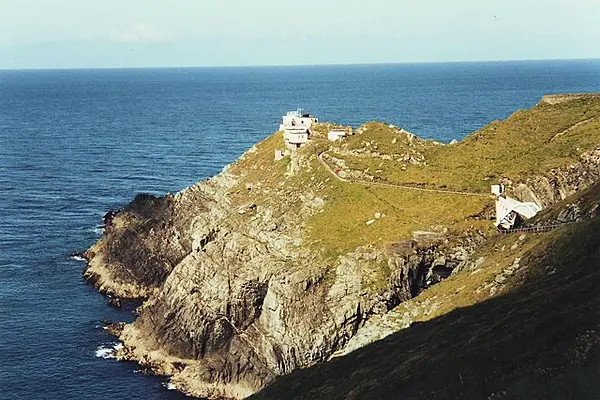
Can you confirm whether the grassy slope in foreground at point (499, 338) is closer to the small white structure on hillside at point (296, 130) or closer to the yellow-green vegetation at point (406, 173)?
the yellow-green vegetation at point (406, 173)

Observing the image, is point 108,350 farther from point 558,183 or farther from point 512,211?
point 558,183

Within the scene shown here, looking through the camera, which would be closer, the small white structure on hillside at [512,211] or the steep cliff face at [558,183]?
the small white structure on hillside at [512,211]

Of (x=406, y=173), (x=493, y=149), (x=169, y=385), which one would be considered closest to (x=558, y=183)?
(x=493, y=149)

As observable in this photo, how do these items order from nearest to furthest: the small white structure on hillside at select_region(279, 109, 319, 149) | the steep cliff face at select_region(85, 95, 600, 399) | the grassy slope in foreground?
the grassy slope in foreground
the steep cliff face at select_region(85, 95, 600, 399)
the small white structure on hillside at select_region(279, 109, 319, 149)

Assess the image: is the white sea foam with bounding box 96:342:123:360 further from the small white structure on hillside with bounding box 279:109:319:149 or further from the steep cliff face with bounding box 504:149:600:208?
the steep cliff face with bounding box 504:149:600:208

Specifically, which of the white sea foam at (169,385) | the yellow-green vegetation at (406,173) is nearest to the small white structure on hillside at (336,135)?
the yellow-green vegetation at (406,173)

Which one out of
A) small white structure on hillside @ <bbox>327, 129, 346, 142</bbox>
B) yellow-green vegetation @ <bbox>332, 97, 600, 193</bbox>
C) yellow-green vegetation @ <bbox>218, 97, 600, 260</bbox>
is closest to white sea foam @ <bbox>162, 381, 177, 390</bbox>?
yellow-green vegetation @ <bbox>218, 97, 600, 260</bbox>
